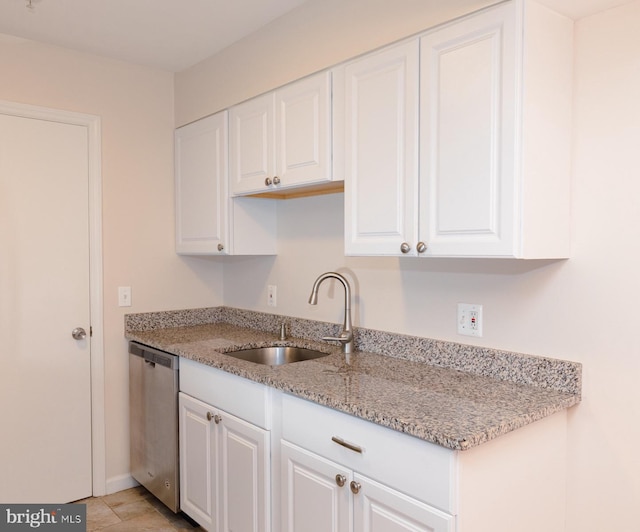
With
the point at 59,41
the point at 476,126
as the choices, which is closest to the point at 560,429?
the point at 476,126

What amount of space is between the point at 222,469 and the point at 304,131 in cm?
147

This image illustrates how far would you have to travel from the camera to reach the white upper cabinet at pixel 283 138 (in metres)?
2.07

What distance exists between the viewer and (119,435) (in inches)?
116

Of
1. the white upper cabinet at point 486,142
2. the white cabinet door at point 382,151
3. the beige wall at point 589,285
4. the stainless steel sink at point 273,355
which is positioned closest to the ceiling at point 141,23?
the beige wall at point 589,285

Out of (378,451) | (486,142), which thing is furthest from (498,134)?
(378,451)

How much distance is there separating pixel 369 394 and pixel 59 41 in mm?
2395

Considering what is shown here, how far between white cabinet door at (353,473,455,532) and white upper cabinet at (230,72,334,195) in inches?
44.9

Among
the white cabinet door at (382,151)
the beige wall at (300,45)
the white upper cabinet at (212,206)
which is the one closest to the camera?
the white cabinet door at (382,151)

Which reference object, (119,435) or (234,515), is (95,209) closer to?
(119,435)

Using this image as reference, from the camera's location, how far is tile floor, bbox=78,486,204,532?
2.54m

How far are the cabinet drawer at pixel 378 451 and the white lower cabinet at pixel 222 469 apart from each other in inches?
10.4

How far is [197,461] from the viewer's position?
7.76 feet

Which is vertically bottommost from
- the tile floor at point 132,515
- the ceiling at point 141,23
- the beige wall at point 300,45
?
the tile floor at point 132,515

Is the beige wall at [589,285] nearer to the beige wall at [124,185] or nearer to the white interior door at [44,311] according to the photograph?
the beige wall at [124,185]
